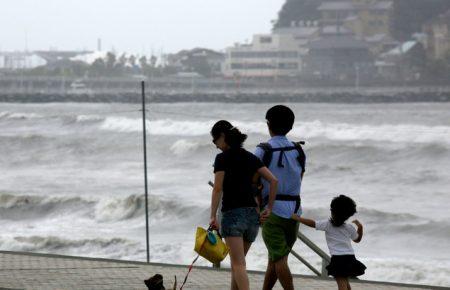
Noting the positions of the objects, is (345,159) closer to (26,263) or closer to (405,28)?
(26,263)

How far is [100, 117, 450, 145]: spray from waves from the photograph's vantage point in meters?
55.6

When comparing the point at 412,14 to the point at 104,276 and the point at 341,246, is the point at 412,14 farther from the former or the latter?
the point at 341,246

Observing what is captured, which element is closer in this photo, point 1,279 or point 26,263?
point 1,279

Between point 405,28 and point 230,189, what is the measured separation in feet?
486

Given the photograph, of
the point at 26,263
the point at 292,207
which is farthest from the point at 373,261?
the point at 292,207

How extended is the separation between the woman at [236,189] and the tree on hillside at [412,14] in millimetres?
145802

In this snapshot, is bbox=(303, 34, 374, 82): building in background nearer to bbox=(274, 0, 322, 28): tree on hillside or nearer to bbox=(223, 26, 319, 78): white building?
bbox=(223, 26, 319, 78): white building

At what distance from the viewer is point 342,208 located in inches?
240

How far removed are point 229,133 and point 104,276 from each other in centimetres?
251

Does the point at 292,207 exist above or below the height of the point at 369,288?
above

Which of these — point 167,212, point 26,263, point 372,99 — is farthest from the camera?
point 372,99

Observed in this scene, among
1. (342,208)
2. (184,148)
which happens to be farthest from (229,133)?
(184,148)

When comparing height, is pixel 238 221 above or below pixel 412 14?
below

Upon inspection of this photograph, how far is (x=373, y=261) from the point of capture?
17469 mm
